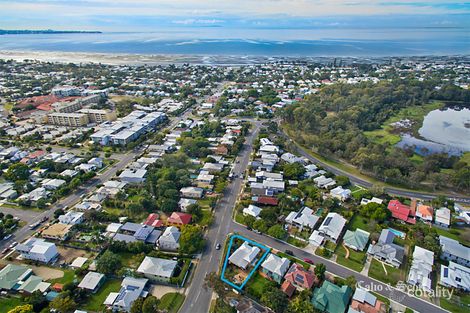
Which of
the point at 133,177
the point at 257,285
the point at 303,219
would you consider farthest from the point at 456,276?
the point at 133,177

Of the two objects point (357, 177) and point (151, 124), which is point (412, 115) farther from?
point (151, 124)

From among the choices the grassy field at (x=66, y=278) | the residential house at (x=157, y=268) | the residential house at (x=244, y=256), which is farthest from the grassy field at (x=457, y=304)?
the grassy field at (x=66, y=278)

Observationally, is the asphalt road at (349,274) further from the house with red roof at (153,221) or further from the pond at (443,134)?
the pond at (443,134)

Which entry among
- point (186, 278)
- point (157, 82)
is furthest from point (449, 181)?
point (157, 82)

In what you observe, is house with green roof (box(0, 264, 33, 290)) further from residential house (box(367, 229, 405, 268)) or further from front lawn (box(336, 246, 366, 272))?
residential house (box(367, 229, 405, 268))

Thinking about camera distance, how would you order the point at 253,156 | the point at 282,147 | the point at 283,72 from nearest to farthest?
the point at 253,156 < the point at 282,147 < the point at 283,72

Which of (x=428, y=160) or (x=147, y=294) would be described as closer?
(x=147, y=294)
